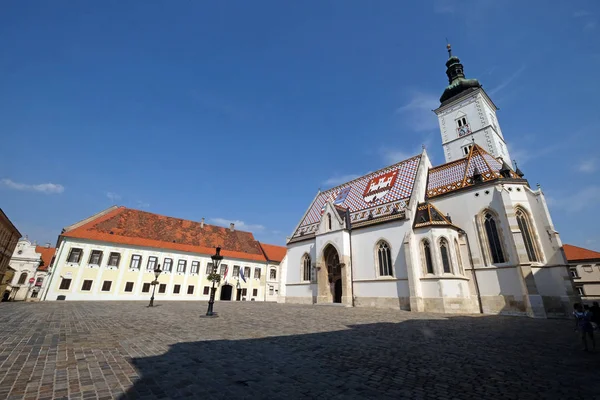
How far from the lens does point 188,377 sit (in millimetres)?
4539

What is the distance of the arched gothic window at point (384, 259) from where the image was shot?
2353cm

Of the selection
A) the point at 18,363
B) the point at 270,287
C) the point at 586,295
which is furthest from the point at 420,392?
the point at 586,295

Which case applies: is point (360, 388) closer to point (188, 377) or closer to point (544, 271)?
point (188, 377)

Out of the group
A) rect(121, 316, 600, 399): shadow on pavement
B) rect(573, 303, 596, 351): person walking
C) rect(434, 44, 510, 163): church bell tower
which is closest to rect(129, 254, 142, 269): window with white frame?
rect(121, 316, 600, 399): shadow on pavement

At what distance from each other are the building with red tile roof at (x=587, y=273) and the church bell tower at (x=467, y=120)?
20.6 metres

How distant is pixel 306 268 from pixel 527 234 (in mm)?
20870

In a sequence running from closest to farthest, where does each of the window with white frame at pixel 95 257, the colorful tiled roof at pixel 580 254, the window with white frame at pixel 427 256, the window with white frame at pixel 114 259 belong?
the window with white frame at pixel 427 256 < the window with white frame at pixel 95 257 < the window with white frame at pixel 114 259 < the colorful tiled roof at pixel 580 254

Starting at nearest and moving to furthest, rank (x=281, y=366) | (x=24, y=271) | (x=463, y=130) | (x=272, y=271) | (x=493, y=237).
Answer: (x=281, y=366) < (x=493, y=237) < (x=463, y=130) < (x=24, y=271) < (x=272, y=271)

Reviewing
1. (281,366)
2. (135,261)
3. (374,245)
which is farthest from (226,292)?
(281,366)

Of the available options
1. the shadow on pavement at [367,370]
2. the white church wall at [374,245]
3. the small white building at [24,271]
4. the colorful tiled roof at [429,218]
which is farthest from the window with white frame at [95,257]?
the colorful tiled roof at [429,218]

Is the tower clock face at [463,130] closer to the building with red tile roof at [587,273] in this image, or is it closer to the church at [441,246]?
the church at [441,246]

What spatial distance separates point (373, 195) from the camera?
2895 cm

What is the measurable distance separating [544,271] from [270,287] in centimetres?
3429

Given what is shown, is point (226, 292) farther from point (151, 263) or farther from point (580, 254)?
point (580, 254)
